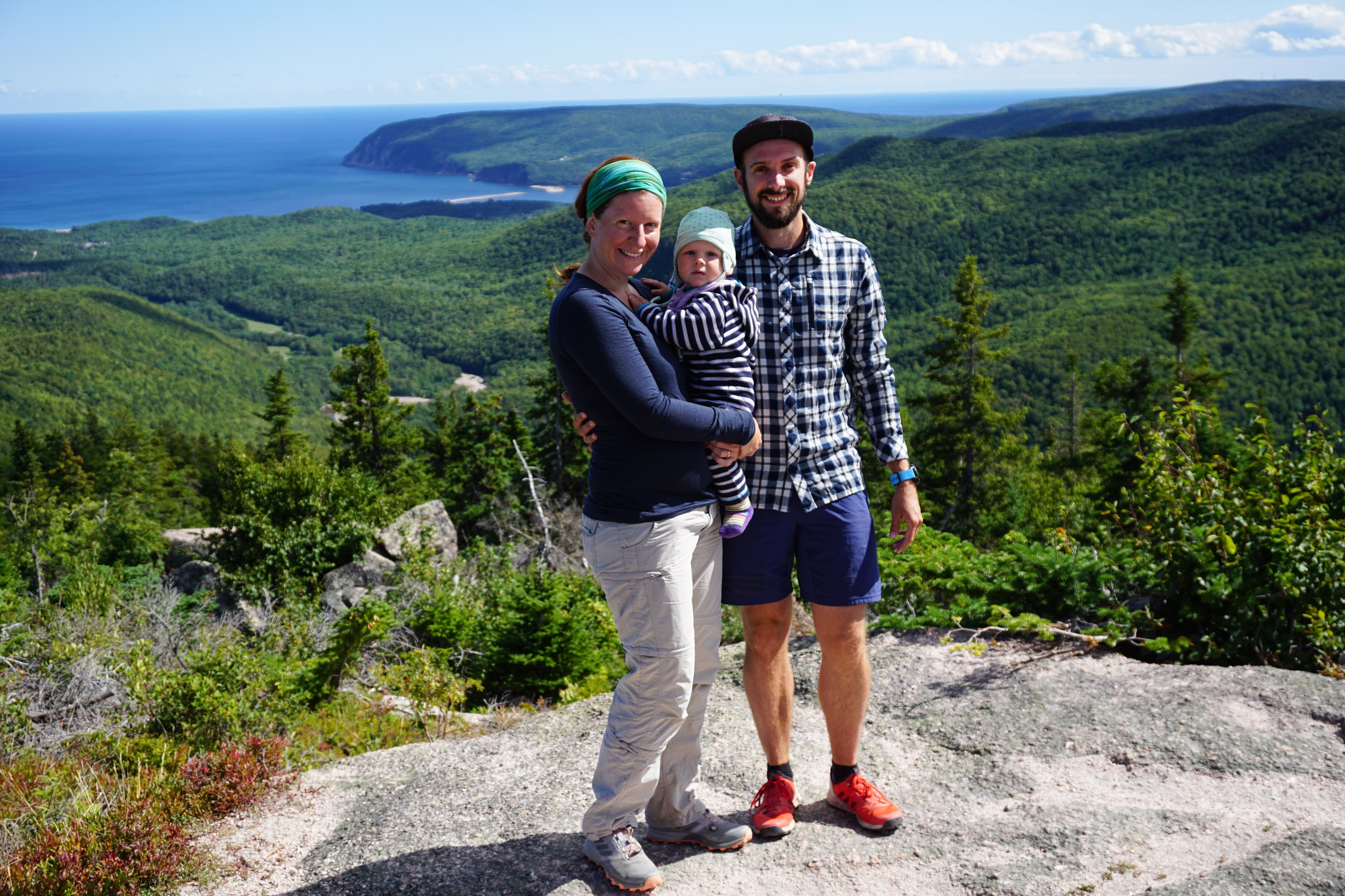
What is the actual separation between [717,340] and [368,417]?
98.5ft

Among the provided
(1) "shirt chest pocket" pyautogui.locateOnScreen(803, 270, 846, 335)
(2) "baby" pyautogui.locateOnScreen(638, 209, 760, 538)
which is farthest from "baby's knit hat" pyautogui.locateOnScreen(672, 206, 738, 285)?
(1) "shirt chest pocket" pyautogui.locateOnScreen(803, 270, 846, 335)

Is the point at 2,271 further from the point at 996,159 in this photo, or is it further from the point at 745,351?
the point at 745,351

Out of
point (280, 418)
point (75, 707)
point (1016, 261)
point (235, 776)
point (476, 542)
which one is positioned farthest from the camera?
point (1016, 261)

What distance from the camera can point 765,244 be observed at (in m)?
3.05

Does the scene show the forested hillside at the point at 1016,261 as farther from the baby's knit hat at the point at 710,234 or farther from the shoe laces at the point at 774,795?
the baby's knit hat at the point at 710,234

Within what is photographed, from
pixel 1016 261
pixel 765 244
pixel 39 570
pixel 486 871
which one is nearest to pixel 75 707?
pixel 486 871

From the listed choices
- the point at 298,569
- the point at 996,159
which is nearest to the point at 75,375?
the point at 298,569

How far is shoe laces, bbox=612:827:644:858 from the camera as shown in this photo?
2955 mm

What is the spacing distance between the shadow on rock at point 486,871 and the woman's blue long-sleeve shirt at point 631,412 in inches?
54.9

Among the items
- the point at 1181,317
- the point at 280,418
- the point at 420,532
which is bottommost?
the point at 280,418

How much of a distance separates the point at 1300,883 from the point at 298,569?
15583 millimetres

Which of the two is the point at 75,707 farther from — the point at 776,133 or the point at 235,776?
the point at 776,133

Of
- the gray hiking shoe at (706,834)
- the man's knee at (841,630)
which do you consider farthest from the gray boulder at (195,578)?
the man's knee at (841,630)

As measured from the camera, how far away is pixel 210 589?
14.1m
